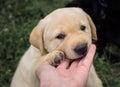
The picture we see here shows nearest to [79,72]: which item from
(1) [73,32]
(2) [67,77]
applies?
(2) [67,77]

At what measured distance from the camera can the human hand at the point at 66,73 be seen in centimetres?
305

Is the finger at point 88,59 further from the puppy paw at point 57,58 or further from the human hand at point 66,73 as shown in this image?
the puppy paw at point 57,58

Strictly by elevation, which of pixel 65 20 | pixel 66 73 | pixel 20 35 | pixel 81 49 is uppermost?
pixel 65 20

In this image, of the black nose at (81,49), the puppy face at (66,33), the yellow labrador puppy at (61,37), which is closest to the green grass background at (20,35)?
the yellow labrador puppy at (61,37)

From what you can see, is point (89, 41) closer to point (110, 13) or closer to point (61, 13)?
point (61, 13)

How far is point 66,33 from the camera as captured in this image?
3273 mm

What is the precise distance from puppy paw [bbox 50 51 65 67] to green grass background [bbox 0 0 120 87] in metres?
1.36

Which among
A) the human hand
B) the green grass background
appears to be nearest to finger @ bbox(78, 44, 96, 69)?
the human hand

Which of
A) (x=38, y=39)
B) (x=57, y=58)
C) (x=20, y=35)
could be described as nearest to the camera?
(x=57, y=58)

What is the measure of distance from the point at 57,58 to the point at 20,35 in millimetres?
→ 1893

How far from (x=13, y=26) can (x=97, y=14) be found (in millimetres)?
1073

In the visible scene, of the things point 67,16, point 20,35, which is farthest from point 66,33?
point 20,35

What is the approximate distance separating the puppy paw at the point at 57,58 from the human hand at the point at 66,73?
41 millimetres

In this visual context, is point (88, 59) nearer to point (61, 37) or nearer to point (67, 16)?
point (61, 37)
